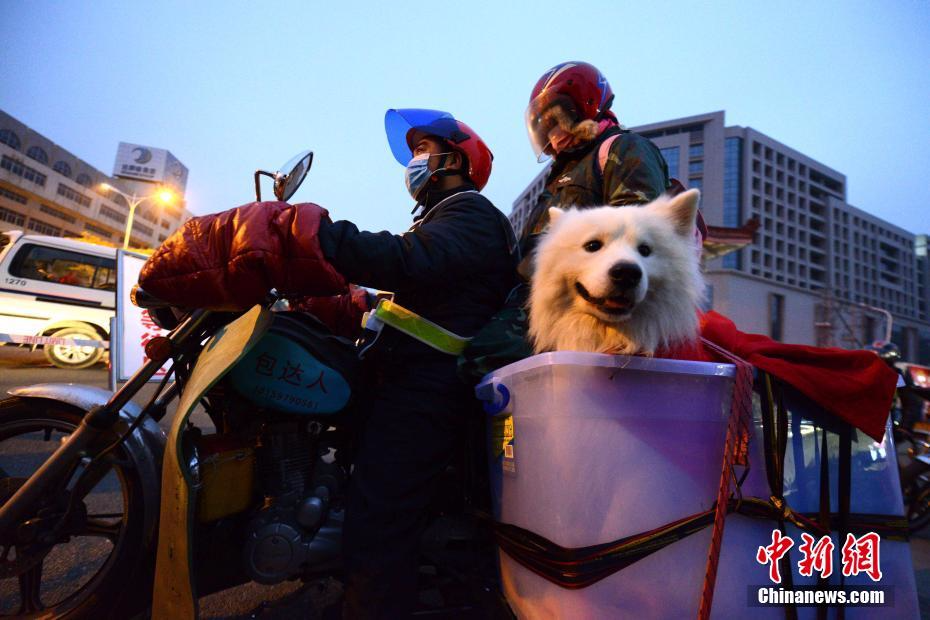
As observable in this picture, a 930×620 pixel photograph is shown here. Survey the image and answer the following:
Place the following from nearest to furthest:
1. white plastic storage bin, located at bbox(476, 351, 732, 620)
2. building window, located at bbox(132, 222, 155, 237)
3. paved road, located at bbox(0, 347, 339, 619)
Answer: white plastic storage bin, located at bbox(476, 351, 732, 620) < paved road, located at bbox(0, 347, 339, 619) < building window, located at bbox(132, 222, 155, 237)

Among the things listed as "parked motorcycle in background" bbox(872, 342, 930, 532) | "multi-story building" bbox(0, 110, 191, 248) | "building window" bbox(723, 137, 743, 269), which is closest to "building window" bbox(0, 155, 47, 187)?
"multi-story building" bbox(0, 110, 191, 248)

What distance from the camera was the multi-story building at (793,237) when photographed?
43969 mm

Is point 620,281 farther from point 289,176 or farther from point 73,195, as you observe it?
point 73,195

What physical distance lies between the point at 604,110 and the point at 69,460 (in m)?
2.91

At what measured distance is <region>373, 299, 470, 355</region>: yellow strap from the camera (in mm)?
1632

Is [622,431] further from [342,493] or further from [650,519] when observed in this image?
[342,493]

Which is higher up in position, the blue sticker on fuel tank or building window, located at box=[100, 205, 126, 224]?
building window, located at box=[100, 205, 126, 224]

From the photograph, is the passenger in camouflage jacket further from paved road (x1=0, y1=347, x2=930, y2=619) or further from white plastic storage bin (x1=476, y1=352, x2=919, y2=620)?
paved road (x1=0, y1=347, x2=930, y2=619)

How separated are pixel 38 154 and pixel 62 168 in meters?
3.47

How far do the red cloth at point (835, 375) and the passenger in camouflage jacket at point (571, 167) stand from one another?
543 mm

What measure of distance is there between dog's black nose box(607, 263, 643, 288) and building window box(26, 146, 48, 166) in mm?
68267

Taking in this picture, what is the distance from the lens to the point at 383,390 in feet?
5.48

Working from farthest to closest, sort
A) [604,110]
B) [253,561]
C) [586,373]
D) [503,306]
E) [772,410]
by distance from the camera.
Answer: [604,110], [503,306], [253,561], [772,410], [586,373]

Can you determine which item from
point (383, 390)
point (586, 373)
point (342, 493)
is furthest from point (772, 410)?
point (342, 493)
